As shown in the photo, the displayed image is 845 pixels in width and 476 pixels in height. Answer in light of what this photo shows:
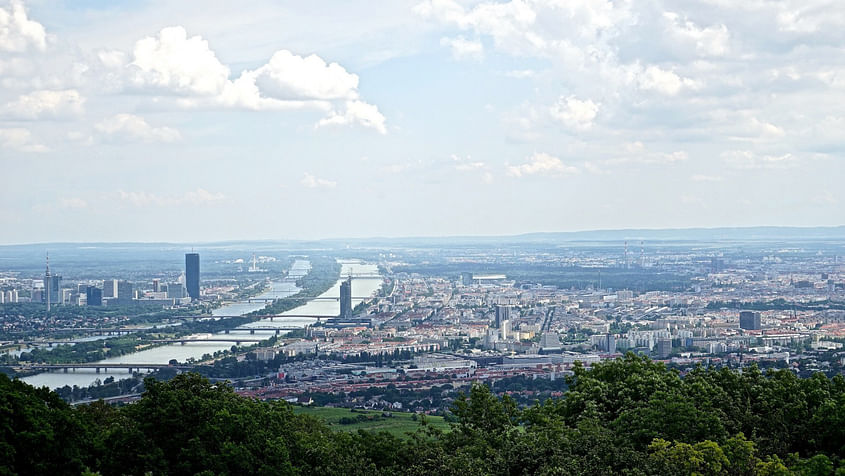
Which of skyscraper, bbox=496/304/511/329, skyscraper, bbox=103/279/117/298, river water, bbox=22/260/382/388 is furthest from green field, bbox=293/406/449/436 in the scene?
skyscraper, bbox=103/279/117/298

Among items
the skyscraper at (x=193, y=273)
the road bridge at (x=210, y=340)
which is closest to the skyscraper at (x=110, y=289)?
the skyscraper at (x=193, y=273)

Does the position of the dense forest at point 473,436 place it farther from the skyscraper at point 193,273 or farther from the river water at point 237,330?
the skyscraper at point 193,273

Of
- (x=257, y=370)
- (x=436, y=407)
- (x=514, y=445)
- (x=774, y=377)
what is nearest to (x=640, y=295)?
(x=257, y=370)

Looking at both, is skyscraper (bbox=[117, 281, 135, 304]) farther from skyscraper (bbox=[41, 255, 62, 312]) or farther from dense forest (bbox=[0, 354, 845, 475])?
dense forest (bbox=[0, 354, 845, 475])

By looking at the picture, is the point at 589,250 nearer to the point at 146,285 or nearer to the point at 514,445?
the point at 146,285

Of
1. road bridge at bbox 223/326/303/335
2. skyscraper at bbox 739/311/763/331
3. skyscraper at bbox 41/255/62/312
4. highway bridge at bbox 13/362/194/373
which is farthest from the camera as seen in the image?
skyscraper at bbox 41/255/62/312
